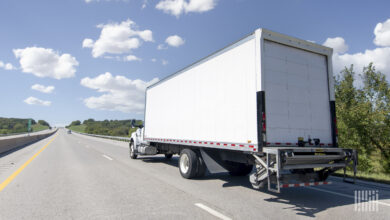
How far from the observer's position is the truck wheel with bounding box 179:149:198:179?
7723mm

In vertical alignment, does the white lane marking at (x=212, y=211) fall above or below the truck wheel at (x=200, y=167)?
below

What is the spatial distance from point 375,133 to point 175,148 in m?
11.9

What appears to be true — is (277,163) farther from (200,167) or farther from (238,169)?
(238,169)

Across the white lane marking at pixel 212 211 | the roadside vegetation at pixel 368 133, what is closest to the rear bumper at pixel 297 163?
the white lane marking at pixel 212 211

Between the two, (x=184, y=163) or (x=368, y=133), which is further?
(x=368, y=133)

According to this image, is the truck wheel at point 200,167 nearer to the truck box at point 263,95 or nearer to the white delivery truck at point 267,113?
the white delivery truck at point 267,113

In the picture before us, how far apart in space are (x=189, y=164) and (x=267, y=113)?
3331 mm

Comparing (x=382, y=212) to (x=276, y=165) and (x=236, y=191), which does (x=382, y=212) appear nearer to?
(x=276, y=165)

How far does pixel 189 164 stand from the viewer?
7812 millimetres

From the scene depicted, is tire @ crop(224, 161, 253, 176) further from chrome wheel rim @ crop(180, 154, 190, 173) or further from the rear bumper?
the rear bumper

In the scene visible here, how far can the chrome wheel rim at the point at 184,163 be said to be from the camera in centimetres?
807

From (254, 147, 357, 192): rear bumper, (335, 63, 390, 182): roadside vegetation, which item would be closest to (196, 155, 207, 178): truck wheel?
(254, 147, 357, 192): rear bumper

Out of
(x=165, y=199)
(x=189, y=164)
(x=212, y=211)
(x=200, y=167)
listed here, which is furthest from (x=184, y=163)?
(x=212, y=211)

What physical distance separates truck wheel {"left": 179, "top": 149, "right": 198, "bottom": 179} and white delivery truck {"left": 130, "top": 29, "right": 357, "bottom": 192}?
0.10 ft
